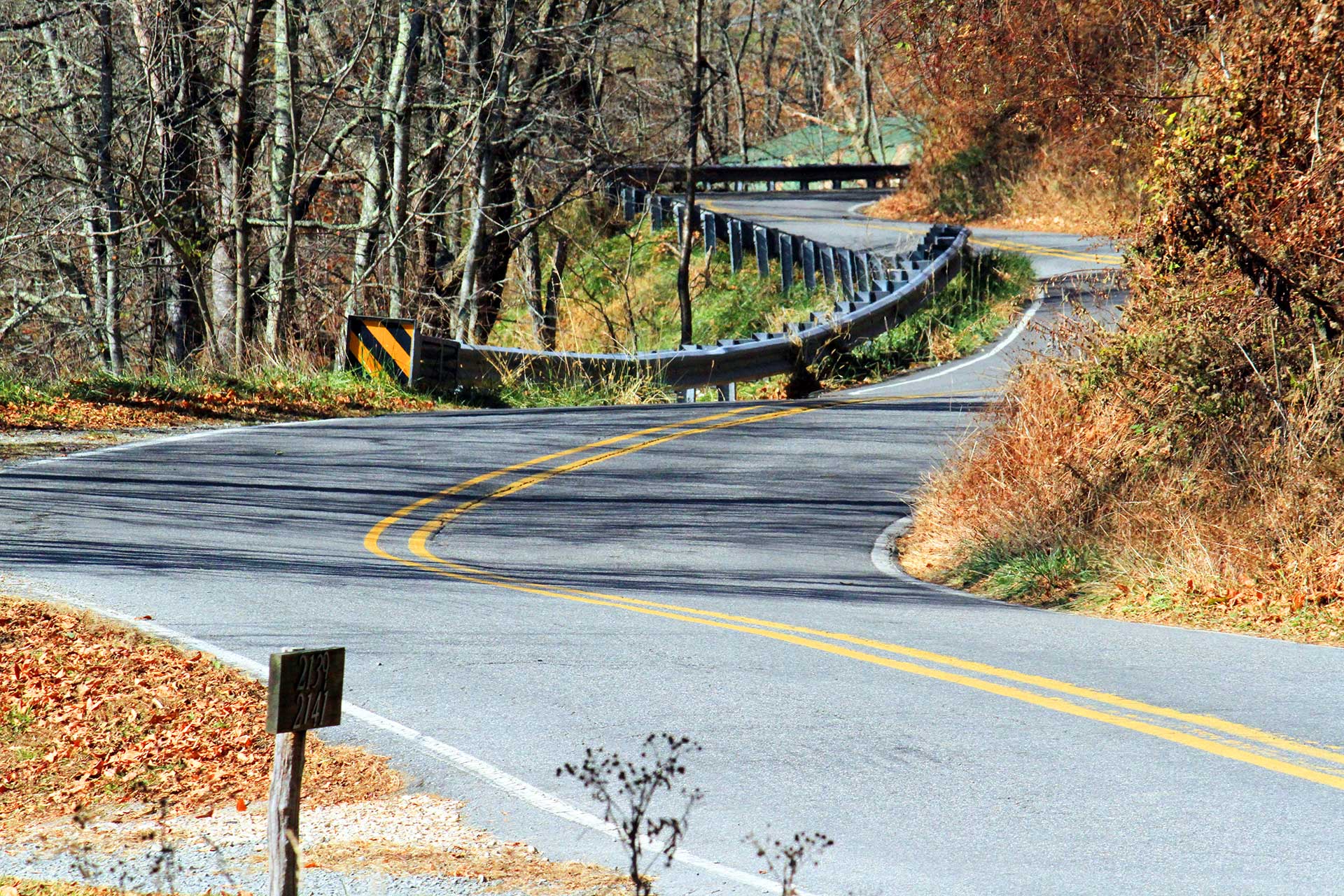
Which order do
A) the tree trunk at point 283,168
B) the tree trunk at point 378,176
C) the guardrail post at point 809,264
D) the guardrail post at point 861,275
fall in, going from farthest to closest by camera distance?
1. the guardrail post at point 809,264
2. the guardrail post at point 861,275
3. the tree trunk at point 378,176
4. the tree trunk at point 283,168

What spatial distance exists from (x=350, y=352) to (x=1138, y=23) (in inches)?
394

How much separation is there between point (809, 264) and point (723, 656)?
22.5 m

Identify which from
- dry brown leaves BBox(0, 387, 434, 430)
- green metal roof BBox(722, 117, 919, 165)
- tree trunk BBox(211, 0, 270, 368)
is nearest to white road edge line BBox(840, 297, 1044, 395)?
dry brown leaves BBox(0, 387, 434, 430)

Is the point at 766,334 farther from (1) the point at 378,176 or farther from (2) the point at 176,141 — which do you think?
(2) the point at 176,141

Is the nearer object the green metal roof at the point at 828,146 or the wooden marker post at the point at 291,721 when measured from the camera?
the wooden marker post at the point at 291,721

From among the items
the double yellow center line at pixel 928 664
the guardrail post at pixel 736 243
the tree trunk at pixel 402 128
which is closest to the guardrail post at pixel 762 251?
the guardrail post at pixel 736 243

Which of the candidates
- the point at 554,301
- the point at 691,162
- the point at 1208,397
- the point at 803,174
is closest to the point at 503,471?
the point at 1208,397

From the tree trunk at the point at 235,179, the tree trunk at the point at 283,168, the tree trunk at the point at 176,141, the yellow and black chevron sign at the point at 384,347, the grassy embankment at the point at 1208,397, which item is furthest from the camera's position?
the tree trunk at the point at 235,179

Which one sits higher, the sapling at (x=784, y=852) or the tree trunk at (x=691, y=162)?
the tree trunk at (x=691, y=162)

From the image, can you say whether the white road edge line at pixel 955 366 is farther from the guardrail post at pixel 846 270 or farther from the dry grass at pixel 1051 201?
the dry grass at pixel 1051 201

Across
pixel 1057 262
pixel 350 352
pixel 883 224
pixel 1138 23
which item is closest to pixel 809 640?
pixel 1138 23

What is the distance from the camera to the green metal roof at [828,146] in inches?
2403

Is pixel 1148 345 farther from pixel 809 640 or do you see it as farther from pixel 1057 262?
pixel 1057 262

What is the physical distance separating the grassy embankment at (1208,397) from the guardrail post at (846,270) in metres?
16.3
